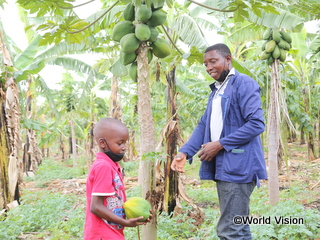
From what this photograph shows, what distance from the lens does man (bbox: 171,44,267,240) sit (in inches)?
84.9

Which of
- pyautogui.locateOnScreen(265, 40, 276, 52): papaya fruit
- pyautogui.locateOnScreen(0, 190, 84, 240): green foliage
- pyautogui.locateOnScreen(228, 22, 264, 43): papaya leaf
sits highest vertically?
pyautogui.locateOnScreen(228, 22, 264, 43): papaya leaf

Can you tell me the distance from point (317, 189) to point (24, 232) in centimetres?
574

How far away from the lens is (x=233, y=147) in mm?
2164

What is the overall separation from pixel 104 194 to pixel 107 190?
0.03 m

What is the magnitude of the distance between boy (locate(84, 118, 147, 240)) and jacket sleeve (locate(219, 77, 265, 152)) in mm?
734

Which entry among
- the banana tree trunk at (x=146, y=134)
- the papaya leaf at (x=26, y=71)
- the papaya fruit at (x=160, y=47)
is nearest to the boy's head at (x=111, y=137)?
the banana tree trunk at (x=146, y=134)

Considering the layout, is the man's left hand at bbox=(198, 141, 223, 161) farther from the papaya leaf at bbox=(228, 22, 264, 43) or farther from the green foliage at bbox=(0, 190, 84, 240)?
the papaya leaf at bbox=(228, 22, 264, 43)

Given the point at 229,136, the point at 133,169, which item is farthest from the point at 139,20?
the point at 133,169

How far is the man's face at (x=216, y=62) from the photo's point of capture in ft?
7.89

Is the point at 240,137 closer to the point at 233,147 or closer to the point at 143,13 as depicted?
the point at 233,147

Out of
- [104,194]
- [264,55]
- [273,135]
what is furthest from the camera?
[264,55]

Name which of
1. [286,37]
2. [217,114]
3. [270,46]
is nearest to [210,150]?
[217,114]

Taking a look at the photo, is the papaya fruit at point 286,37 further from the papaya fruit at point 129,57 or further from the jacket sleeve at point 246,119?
the papaya fruit at point 129,57

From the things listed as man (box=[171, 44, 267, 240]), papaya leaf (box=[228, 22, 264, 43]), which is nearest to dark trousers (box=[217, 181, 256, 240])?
man (box=[171, 44, 267, 240])
